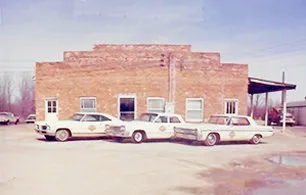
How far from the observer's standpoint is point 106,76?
17.3 meters

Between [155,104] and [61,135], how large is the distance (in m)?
5.71

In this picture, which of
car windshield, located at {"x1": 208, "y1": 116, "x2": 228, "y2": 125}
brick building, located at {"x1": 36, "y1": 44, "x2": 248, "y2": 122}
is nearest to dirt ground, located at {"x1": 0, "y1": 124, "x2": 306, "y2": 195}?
car windshield, located at {"x1": 208, "y1": 116, "x2": 228, "y2": 125}

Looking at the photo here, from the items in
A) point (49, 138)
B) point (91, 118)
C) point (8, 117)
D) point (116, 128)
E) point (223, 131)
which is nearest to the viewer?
point (8, 117)

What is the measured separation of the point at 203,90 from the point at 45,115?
26.7 ft

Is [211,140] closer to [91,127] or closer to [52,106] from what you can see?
[91,127]

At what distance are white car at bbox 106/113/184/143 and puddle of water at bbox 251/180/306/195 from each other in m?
7.28

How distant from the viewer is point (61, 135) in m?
13.3

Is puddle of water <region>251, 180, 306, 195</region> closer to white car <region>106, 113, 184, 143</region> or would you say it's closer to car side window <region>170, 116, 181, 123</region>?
white car <region>106, 113, 184, 143</region>

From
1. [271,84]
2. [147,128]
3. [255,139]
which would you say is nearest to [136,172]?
[147,128]

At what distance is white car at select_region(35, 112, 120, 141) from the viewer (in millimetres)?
13273

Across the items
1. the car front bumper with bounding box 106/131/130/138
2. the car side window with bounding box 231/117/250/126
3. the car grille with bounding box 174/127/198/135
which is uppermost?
the car side window with bounding box 231/117/250/126

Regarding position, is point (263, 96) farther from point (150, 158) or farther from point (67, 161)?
point (67, 161)

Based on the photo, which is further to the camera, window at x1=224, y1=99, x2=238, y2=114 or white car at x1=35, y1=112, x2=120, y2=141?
window at x1=224, y1=99, x2=238, y2=114

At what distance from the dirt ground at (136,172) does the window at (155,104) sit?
7002 mm
